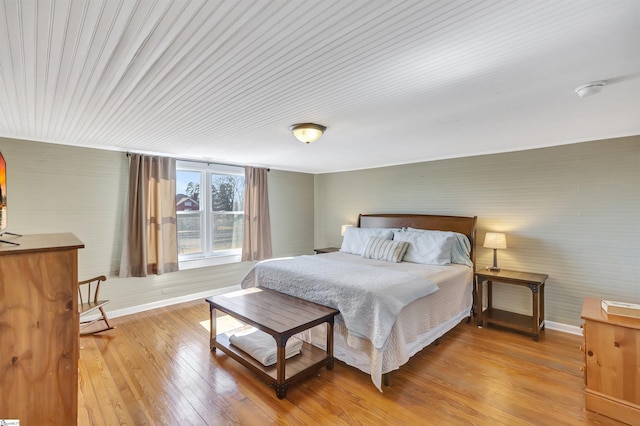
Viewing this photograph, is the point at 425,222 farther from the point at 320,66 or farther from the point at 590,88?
the point at 320,66

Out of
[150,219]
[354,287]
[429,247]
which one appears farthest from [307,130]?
[150,219]

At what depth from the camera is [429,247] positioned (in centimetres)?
374

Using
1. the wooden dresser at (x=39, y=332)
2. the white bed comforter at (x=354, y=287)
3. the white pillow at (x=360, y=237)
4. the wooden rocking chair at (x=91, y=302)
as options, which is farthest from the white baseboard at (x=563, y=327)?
the wooden rocking chair at (x=91, y=302)

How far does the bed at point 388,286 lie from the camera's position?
235 cm

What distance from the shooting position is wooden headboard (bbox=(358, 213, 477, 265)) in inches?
153

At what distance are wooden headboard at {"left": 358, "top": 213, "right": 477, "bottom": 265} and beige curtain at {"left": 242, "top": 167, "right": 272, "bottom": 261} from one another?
1727mm

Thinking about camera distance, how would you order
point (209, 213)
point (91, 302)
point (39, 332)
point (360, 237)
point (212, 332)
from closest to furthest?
1. point (39, 332)
2. point (212, 332)
3. point (91, 302)
4. point (360, 237)
5. point (209, 213)

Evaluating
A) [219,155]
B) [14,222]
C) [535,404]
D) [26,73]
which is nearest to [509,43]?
[535,404]

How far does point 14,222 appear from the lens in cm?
314

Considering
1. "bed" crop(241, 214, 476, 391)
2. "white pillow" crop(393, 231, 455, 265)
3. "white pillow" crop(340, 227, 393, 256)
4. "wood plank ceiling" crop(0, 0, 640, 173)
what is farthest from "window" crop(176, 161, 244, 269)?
"white pillow" crop(393, 231, 455, 265)

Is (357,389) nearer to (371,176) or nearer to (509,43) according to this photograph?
(509,43)

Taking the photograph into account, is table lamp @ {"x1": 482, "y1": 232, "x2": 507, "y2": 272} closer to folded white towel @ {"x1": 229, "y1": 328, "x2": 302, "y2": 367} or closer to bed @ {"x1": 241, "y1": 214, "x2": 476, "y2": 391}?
bed @ {"x1": 241, "y1": 214, "x2": 476, "y2": 391}

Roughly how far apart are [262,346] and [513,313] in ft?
10.2

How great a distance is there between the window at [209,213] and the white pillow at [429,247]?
2.87 meters
